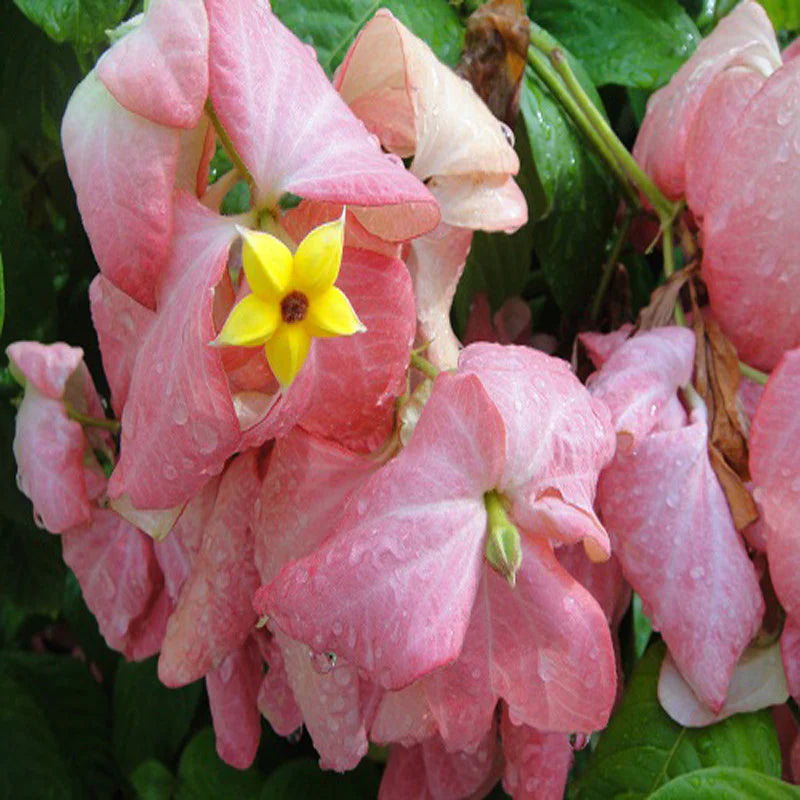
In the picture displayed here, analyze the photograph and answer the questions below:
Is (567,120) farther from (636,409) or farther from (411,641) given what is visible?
(411,641)

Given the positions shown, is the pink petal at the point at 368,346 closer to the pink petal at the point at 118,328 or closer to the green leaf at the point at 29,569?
the pink petal at the point at 118,328

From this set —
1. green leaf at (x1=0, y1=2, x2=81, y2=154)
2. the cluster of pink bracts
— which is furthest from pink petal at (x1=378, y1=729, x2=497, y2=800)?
green leaf at (x1=0, y1=2, x2=81, y2=154)

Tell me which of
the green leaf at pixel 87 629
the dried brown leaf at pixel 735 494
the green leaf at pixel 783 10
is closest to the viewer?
the dried brown leaf at pixel 735 494

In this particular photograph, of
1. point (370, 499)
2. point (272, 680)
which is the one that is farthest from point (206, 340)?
point (272, 680)

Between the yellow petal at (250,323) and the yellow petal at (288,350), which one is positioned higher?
the yellow petal at (250,323)

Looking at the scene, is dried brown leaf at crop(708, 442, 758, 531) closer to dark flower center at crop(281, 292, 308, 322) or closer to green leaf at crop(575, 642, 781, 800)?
green leaf at crop(575, 642, 781, 800)

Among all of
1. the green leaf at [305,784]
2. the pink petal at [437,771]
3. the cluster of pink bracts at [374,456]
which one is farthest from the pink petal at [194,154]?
the green leaf at [305,784]
